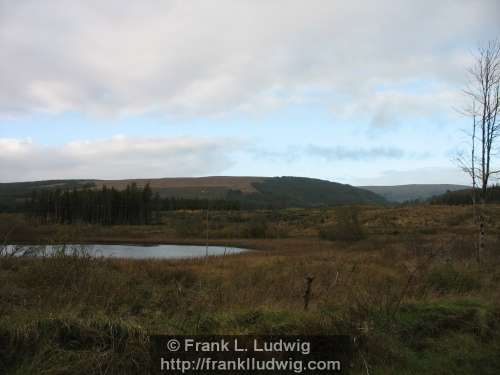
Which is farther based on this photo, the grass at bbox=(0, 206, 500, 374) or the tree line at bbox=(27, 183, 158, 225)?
the tree line at bbox=(27, 183, 158, 225)

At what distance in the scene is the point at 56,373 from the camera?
5172 mm

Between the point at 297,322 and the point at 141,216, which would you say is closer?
the point at 297,322

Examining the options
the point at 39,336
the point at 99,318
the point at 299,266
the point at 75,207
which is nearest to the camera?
the point at 39,336

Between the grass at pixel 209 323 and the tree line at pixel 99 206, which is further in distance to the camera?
the tree line at pixel 99 206

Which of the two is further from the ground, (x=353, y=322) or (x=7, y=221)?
(x=7, y=221)

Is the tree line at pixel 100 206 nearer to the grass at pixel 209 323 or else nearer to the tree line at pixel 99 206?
the tree line at pixel 99 206

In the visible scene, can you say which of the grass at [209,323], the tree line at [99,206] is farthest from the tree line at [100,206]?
the grass at [209,323]

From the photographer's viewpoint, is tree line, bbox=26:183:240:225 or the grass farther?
tree line, bbox=26:183:240:225

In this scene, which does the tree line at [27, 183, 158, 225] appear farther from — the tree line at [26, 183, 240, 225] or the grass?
the grass

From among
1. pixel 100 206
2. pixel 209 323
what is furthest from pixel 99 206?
pixel 209 323

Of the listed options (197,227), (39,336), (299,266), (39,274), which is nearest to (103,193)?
(197,227)

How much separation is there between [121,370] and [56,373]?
0.73m

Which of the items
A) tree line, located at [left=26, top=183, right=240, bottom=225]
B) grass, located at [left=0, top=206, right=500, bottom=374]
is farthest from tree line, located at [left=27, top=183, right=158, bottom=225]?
grass, located at [left=0, top=206, right=500, bottom=374]

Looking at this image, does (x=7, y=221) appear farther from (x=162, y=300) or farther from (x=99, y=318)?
(x=99, y=318)
